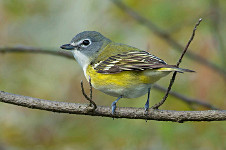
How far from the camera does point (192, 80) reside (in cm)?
676

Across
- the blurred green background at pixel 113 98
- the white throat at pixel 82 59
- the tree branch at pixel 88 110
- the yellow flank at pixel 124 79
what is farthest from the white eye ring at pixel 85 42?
the tree branch at pixel 88 110

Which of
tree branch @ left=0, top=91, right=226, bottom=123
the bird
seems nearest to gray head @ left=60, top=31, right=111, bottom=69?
the bird

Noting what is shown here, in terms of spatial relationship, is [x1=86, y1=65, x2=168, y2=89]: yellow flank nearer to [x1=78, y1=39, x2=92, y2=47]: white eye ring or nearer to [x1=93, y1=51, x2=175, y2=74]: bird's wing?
[x1=93, y1=51, x2=175, y2=74]: bird's wing

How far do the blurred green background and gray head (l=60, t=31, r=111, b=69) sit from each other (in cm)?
87

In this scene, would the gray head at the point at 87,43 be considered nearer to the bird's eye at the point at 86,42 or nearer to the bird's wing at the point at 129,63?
the bird's eye at the point at 86,42

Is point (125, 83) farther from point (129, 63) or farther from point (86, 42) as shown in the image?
point (86, 42)

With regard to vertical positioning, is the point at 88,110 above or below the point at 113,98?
above

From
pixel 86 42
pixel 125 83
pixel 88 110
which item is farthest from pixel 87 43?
pixel 88 110

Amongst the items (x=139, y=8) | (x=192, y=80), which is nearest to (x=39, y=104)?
(x=192, y=80)

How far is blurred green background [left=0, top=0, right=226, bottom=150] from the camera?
6031mm

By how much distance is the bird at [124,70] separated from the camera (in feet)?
13.6

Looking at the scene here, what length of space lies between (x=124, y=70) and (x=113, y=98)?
3160 millimetres

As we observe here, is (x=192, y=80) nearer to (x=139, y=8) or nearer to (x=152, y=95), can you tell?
(x=152, y=95)

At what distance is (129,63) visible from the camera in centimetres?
446
